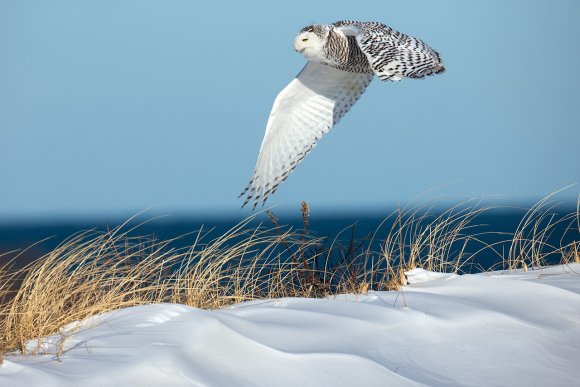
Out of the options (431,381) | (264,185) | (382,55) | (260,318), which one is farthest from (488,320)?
(264,185)

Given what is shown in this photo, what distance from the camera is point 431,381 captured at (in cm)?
328

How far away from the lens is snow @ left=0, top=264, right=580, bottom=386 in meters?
3.15

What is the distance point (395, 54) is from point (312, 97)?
1511mm

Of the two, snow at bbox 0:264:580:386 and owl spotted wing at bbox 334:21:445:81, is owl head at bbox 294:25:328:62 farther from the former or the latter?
snow at bbox 0:264:580:386

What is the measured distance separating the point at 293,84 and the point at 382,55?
1.46 m

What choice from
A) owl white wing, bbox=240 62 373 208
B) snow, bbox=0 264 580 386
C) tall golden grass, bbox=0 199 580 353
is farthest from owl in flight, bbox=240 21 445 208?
snow, bbox=0 264 580 386

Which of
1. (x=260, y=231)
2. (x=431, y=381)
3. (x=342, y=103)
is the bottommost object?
(x=431, y=381)

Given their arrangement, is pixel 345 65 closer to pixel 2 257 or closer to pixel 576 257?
pixel 576 257

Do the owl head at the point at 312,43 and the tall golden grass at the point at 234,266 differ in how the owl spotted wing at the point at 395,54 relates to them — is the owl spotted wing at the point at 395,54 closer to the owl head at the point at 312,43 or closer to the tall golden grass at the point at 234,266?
the owl head at the point at 312,43

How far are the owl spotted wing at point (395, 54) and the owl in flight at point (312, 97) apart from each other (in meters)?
0.20

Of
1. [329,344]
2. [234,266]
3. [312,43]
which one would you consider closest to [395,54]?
[312,43]

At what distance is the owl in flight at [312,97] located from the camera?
258 inches

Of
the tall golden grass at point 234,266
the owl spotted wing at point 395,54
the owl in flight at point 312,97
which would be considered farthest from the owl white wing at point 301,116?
the tall golden grass at point 234,266

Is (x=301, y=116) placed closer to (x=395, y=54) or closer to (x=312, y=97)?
(x=312, y=97)
